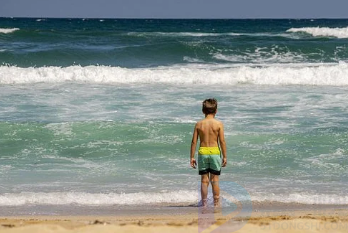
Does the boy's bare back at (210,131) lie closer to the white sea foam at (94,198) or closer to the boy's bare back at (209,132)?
the boy's bare back at (209,132)

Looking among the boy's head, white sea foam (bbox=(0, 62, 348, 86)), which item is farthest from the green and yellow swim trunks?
white sea foam (bbox=(0, 62, 348, 86))

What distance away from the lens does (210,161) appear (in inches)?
263

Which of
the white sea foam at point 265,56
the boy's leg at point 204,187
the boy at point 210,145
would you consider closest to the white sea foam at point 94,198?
the boy's leg at point 204,187

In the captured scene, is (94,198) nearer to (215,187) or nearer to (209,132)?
(215,187)

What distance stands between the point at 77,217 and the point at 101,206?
23.8 inches

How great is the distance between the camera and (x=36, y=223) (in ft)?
18.9

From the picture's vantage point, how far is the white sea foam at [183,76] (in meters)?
18.8

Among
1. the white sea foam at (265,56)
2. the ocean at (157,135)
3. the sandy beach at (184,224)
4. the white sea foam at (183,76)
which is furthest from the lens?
the white sea foam at (265,56)

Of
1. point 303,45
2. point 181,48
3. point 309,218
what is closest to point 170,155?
point 309,218

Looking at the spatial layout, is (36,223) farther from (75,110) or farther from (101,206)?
(75,110)

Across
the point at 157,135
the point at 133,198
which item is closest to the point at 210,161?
the point at 133,198
